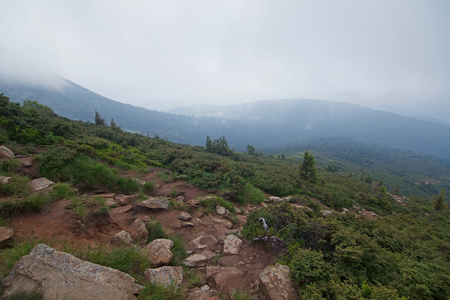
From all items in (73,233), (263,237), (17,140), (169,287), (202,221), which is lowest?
(202,221)

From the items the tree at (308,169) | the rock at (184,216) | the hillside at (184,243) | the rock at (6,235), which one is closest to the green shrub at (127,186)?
the hillside at (184,243)

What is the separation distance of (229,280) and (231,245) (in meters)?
1.29

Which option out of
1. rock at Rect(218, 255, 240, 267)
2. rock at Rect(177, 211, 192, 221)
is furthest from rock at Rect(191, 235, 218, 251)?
rock at Rect(177, 211, 192, 221)

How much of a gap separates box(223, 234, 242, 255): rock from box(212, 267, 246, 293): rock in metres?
0.69

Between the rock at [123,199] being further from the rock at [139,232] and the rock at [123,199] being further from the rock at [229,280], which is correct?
the rock at [229,280]

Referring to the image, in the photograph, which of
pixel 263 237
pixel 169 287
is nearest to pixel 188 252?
pixel 169 287

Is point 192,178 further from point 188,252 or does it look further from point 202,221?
point 188,252

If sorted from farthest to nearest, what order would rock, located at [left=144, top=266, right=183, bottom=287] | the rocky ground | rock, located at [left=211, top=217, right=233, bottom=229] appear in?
rock, located at [left=211, top=217, right=233, bottom=229], the rocky ground, rock, located at [left=144, top=266, right=183, bottom=287]

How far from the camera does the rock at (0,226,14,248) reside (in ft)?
9.83

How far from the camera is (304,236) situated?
5246 millimetres

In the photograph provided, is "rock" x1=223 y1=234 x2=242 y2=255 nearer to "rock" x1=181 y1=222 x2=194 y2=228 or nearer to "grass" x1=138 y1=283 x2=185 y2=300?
"rock" x1=181 y1=222 x2=194 y2=228

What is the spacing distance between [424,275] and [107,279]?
6556 mm

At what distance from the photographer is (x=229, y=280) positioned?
4.09 meters

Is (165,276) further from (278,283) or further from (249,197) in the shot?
(249,197)
